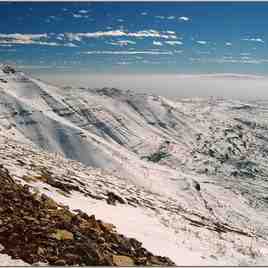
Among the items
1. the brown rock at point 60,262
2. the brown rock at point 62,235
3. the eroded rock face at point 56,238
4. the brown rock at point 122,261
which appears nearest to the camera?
the brown rock at point 60,262

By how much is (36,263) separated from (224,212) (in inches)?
4393

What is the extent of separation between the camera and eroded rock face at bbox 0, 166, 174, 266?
12545 mm

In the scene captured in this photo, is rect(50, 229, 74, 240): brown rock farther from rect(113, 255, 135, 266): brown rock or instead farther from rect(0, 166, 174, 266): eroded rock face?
rect(113, 255, 135, 266): brown rock

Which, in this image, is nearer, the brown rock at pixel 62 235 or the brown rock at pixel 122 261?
the brown rock at pixel 122 261

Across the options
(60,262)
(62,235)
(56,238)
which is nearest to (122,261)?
(62,235)

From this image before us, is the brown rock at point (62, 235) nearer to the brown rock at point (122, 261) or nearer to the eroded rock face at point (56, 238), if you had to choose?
the eroded rock face at point (56, 238)

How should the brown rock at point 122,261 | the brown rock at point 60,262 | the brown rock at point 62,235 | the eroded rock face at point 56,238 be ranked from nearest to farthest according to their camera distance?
the brown rock at point 60,262 < the eroded rock face at point 56,238 < the brown rock at point 122,261 < the brown rock at point 62,235

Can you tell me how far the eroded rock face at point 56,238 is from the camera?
41.2 ft

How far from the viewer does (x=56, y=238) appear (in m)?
13.8

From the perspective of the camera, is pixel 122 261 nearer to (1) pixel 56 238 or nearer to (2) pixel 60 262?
(1) pixel 56 238

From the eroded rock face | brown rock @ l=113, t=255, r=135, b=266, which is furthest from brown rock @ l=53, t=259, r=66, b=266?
brown rock @ l=113, t=255, r=135, b=266

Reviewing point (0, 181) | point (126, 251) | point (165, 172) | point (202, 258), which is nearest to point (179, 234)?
point (202, 258)

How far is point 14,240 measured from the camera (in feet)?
42.1

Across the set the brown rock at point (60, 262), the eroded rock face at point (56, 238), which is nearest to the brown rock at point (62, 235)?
the eroded rock face at point (56, 238)
